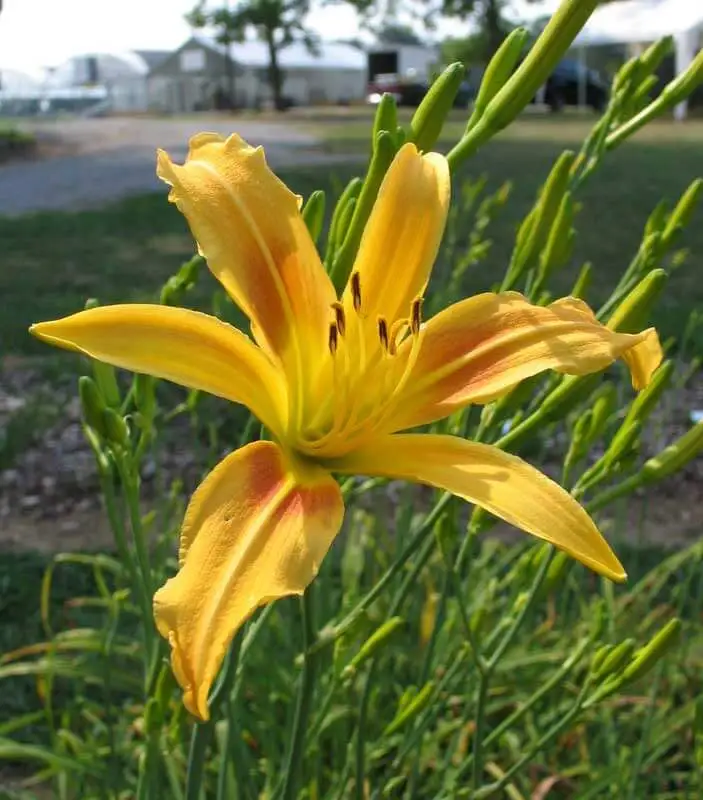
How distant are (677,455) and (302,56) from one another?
4197 cm

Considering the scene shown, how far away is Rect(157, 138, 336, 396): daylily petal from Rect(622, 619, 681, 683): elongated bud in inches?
17.4

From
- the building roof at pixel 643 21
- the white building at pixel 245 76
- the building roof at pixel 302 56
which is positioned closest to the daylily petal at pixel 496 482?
the building roof at pixel 643 21

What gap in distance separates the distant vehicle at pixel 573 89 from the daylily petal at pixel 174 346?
2451cm

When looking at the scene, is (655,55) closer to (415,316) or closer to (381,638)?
(415,316)

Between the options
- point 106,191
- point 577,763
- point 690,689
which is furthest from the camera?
point 106,191

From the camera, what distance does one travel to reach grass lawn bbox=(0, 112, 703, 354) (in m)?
5.55

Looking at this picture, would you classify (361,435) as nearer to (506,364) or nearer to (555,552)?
(506,364)

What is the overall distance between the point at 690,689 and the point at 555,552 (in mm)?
1183

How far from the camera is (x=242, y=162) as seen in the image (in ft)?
2.72

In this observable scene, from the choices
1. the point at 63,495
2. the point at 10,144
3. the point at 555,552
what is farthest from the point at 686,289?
the point at 10,144

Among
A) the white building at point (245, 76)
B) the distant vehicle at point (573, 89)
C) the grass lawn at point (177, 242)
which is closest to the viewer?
the grass lawn at point (177, 242)

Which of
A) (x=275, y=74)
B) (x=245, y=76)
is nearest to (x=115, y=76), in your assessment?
(x=245, y=76)

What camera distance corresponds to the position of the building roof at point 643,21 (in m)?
21.0

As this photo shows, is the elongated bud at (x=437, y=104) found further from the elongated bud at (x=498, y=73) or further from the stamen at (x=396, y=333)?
the stamen at (x=396, y=333)
